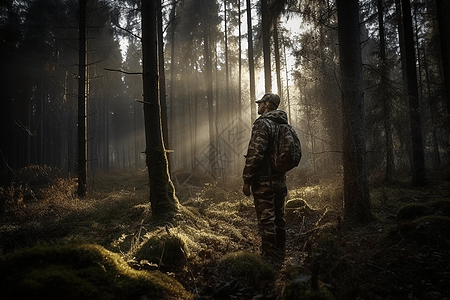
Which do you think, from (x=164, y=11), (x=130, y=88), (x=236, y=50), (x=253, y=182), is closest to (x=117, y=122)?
(x=130, y=88)

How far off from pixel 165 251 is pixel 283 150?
2.59 m

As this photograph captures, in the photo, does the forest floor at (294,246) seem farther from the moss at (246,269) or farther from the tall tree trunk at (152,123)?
the tall tree trunk at (152,123)

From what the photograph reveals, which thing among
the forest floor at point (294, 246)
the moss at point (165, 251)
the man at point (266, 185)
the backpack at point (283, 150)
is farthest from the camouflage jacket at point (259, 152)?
the moss at point (165, 251)

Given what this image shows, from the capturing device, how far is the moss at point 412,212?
187 inches

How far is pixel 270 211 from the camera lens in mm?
4273

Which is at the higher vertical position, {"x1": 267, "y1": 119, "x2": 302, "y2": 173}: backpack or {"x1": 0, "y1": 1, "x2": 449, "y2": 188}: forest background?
{"x1": 0, "y1": 1, "x2": 449, "y2": 188}: forest background

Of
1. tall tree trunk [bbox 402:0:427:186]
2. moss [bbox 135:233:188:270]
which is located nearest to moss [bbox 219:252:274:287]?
moss [bbox 135:233:188:270]

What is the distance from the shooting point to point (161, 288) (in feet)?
6.88

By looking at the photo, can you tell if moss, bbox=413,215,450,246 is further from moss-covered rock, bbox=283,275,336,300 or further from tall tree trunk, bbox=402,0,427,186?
tall tree trunk, bbox=402,0,427,186

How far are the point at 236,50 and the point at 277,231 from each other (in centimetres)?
2556

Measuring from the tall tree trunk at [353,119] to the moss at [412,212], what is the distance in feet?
1.94

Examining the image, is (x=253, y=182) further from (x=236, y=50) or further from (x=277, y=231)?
(x=236, y=50)

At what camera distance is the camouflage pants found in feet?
13.8

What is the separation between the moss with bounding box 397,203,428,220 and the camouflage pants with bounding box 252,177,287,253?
267 cm
